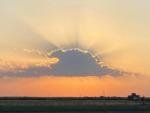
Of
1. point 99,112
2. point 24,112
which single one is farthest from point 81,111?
point 24,112

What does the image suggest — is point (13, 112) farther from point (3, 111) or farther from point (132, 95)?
point (132, 95)

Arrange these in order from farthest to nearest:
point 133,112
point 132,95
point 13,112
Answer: point 132,95
point 133,112
point 13,112

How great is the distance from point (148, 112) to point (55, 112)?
14.2 m

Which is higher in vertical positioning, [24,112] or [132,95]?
[132,95]

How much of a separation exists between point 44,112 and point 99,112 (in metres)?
7.73

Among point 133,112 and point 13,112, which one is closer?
point 13,112

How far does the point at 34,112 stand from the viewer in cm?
7744

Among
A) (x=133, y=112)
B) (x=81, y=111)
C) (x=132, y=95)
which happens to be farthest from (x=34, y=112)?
(x=132, y=95)

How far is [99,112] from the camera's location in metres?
79.2

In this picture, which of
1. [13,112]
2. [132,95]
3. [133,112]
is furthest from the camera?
[132,95]

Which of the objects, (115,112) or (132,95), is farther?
(132,95)

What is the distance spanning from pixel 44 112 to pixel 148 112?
15.7m

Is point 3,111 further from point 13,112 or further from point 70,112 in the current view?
point 70,112

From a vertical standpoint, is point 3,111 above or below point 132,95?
below
